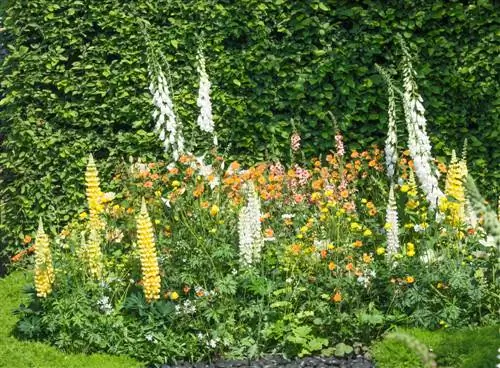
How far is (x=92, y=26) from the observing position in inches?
335

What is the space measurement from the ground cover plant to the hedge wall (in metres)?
1.33

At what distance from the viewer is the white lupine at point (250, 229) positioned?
6070 millimetres

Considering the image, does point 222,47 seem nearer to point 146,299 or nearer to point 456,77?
point 456,77

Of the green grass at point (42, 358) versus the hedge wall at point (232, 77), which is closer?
the green grass at point (42, 358)

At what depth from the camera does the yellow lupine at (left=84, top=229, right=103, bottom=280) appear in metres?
6.27

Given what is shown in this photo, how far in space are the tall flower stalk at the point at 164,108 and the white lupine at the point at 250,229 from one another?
42.9 inches

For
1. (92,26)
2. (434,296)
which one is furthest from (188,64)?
(434,296)

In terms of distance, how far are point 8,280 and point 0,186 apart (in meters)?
1.29

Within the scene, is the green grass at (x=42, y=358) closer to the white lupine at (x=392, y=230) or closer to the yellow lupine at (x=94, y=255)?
the yellow lupine at (x=94, y=255)

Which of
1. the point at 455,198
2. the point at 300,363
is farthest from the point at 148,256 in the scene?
the point at 455,198

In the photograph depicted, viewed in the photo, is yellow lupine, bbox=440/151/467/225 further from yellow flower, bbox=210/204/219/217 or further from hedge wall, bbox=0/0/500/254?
yellow flower, bbox=210/204/219/217

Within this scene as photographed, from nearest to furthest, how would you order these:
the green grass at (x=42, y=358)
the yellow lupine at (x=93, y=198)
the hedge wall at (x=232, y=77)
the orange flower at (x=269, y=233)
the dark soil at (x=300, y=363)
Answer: the dark soil at (x=300, y=363) < the green grass at (x=42, y=358) < the orange flower at (x=269, y=233) < the yellow lupine at (x=93, y=198) < the hedge wall at (x=232, y=77)

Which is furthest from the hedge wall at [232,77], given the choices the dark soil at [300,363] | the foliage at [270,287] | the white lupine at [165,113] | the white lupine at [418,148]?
the dark soil at [300,363]

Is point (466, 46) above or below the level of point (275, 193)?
above
